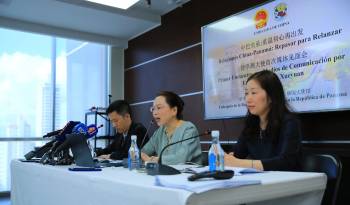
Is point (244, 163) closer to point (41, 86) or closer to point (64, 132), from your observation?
point (64, 132)

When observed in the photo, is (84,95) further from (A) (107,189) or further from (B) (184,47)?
(A) (107,189)

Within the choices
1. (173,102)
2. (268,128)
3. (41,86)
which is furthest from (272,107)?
(41,86)

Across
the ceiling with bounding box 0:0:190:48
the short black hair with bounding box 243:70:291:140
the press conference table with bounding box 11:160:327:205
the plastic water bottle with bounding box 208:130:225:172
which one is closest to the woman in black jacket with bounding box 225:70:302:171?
the short black hair with bounding box 243:70:291:140

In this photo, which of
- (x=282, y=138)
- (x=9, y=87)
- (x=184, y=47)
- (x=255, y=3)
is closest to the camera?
(x=282, y=138)

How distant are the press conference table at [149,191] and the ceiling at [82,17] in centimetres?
260

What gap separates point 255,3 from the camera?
3270 millimetres

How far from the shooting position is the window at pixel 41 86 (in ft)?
15.2

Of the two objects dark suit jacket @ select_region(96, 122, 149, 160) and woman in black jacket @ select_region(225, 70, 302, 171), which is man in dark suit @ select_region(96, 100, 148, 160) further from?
woman in black jacket @ select_region(225, 70, 302, 171)

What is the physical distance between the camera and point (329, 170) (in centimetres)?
152

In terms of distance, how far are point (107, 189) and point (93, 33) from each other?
4.04 meters

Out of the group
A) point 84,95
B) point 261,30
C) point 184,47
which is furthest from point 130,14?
point 261,30

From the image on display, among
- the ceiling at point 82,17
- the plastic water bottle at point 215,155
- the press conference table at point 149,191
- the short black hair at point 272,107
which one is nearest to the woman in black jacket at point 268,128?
the short black hair at point 272,107

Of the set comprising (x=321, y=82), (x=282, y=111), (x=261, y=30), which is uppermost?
(x=261, y=30)

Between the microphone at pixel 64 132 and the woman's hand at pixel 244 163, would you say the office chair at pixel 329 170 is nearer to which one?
the woman's hand at pixel 244 163
